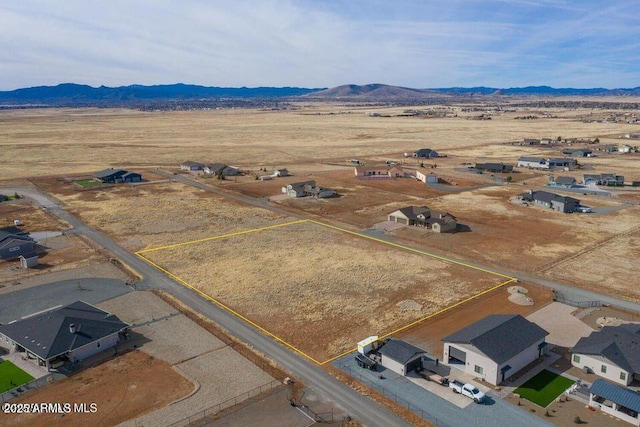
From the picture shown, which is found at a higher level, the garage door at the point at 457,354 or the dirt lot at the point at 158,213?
the dirt lot at the point at 158,213

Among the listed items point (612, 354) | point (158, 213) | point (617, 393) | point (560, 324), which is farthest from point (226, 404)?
point (158, 213)

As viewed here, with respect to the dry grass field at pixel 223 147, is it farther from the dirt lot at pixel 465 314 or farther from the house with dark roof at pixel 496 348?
the house with dark roof at pixel 496 348

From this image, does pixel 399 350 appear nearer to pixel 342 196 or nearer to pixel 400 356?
pixel 400 356

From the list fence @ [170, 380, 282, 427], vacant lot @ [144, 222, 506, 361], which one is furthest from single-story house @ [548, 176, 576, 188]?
fence @ [170, 380, 282, 427]

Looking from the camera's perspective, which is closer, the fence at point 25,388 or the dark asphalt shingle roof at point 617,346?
the fence at point 25,388

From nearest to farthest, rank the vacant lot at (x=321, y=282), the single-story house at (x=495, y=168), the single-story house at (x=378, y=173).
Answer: the vacant lot at (x=321, y=282), the single-story house at (x=378, y=173), the single-story house at (x=495, y=168)

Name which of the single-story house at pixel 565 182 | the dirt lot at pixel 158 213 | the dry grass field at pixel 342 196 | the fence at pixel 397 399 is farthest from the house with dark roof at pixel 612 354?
the single-story house at pixel 565 182

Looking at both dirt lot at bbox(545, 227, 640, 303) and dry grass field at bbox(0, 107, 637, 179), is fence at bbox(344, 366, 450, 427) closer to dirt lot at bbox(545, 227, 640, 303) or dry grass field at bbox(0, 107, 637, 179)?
dirt lot at bbox(545, 227, 640, 303)
